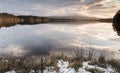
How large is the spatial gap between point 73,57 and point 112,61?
4.95ft

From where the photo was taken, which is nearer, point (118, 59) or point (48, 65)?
point (48, 65)

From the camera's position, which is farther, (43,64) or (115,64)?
(115,64)

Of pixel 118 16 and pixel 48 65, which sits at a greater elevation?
pixel 118 16

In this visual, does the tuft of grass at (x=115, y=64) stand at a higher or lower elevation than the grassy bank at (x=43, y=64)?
lower

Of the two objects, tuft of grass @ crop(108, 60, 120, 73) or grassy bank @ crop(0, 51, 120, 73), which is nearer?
grassy bank @ crop(0, 51, 120, 73)

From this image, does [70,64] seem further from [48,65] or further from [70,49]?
[70,49]

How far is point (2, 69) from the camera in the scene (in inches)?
363

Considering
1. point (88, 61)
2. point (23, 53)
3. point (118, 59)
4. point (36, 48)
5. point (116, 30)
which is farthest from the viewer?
point (36, 48)

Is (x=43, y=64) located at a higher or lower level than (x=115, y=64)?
higher

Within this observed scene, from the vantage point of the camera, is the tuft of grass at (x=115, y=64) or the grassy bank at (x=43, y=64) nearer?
the grassy bank at (x=43, y=64)

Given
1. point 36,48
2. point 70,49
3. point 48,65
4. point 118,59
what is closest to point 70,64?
point 48,65

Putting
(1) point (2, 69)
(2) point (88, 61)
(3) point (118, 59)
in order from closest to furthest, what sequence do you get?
(1) point (2, 69) < (2) point (88, 61) < (3) point (118, 59)

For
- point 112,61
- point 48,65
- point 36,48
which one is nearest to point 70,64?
point 48,65

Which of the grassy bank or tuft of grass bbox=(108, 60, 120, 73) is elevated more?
the grassy bank
